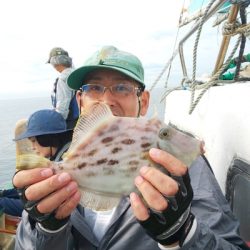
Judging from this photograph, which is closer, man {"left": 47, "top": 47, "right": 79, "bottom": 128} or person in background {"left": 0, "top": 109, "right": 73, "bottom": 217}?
person in background {"left": 0, "top": 109, "right": 73, "bottom": 217}

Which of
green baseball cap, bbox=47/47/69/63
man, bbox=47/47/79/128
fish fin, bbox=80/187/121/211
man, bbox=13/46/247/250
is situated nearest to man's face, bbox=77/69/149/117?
man, bbox=13/46/247/250

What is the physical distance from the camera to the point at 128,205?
2.37 metres

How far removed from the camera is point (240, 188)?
2.72 m

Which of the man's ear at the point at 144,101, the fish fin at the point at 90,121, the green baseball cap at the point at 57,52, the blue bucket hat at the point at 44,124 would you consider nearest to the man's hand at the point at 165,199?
the fish fin at the point at 90,121

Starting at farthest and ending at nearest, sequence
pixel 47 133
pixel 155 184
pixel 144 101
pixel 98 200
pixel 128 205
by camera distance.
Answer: pixel 47 133, pixel 144 101, pixel 128 205, pixel 98 200, pixel 155 184

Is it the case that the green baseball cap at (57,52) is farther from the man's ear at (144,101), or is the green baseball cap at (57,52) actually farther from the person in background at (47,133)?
the man's ear at (144,101)

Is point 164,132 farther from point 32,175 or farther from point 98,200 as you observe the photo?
point 32,175

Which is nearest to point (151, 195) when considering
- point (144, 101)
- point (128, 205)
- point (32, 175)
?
point (32, 175)

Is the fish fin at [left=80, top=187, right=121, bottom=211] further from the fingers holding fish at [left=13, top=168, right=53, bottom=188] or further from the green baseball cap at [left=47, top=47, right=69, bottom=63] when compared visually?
the green baseball cap at [left=47, top=47, right=69, bottom=63]

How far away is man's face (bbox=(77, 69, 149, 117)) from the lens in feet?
8.24

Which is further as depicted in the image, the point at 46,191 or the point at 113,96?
the point at 113,96

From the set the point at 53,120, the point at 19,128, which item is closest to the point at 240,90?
the point at 53,120

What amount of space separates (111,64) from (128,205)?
978mm

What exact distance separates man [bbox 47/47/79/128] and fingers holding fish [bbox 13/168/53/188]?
197 inches
